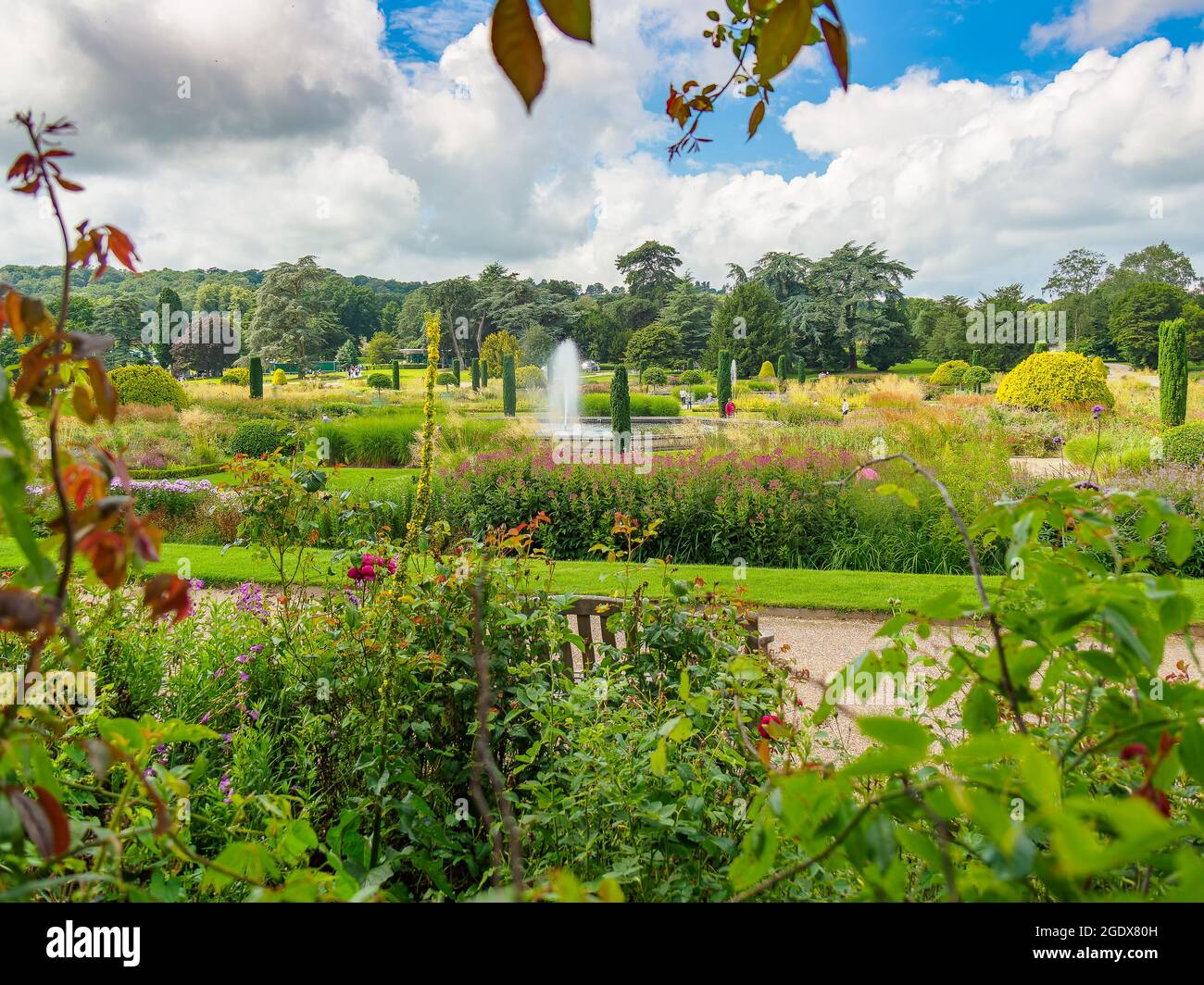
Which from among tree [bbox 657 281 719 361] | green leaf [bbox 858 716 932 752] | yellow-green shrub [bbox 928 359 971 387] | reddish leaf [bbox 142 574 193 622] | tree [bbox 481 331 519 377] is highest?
tree [bbox 657 281 719 361]

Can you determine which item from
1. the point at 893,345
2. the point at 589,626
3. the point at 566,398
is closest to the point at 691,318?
the point at 893,345

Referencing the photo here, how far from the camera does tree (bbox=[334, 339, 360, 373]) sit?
43531mm

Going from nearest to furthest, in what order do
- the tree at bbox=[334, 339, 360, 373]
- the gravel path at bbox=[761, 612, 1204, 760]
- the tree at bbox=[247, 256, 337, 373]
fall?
the gravel path at bbox=[761, 612, 1204, 760]
the tree at bbox=[247, 256, 337, 373]
the tree at bbox=[334, 339, 360, 373]

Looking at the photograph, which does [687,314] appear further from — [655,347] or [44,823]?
[44,823]

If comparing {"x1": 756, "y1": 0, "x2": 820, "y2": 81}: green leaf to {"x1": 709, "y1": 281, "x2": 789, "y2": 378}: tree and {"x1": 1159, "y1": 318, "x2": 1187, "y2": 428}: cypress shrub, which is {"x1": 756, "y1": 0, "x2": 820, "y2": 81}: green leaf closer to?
{"x1": 1159, "y1": 318, "x2": 1187, "y2": 428}: cypress shrub

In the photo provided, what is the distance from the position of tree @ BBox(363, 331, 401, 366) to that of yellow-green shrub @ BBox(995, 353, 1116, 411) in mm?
32748

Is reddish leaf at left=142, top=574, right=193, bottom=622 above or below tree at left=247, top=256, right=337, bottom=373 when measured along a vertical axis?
below

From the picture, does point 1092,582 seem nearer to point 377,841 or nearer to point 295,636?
point 377,841

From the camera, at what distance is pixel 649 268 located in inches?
1900

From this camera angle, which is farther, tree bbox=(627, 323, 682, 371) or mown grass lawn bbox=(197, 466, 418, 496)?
tree bbox=(627, 323, 682, 371)

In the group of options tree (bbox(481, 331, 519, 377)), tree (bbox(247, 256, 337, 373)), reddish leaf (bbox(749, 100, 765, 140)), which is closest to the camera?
reddish leaf (bbox(749, 100, 765, 140))

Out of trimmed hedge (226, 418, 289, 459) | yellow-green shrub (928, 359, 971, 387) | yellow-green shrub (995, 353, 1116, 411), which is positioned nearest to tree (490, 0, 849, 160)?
trimmed hedge (226, 418, 289, 459)

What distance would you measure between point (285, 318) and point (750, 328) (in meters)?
22.9
